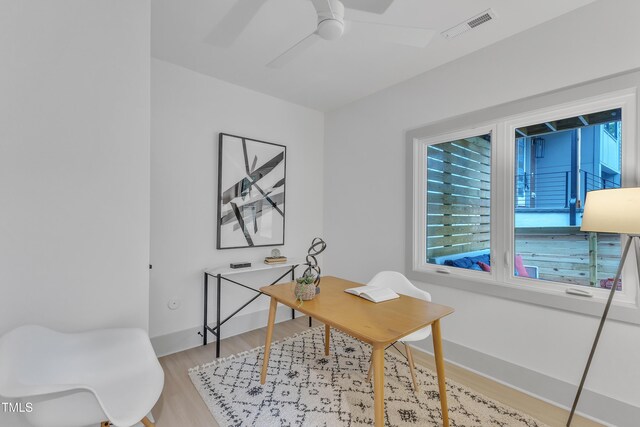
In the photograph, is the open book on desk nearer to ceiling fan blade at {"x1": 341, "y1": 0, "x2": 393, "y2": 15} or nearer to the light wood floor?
the light wood floor

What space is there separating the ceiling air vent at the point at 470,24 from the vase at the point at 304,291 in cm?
205

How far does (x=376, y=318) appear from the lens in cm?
152

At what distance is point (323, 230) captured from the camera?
12.5ft

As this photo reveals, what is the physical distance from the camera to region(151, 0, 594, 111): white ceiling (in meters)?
1.87

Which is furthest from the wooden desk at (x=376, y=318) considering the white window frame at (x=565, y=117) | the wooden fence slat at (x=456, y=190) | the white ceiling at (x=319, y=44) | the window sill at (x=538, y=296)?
the white ceiling at (x=319, y=44)

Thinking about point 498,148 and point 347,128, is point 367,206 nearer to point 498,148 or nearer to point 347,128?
point 347,128

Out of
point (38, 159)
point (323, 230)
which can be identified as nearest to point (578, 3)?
point (323, 230)

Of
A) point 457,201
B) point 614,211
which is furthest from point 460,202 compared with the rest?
point 614,211

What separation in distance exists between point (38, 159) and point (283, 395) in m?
1.97

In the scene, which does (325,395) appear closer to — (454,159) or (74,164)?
(74,164)

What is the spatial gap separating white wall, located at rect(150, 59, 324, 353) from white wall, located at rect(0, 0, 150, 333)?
868mm

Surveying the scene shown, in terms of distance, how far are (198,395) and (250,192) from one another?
6.03ft

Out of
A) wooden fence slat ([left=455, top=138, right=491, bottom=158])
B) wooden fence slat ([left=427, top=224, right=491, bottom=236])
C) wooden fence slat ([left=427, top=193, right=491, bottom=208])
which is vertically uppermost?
wooden fence slat ([left=455, top=138, right=491, bottom=158])

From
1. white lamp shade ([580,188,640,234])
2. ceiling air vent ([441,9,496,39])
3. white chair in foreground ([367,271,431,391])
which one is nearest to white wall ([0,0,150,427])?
white chair in foreground ([367,271,431,391])
